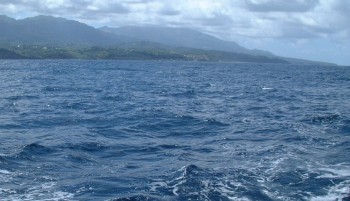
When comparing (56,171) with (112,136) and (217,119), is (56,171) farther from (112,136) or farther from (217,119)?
(217,119)

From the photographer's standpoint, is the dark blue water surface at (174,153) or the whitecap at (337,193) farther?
the dark blue water surface at (174,153)

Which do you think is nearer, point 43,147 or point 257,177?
point 257,177

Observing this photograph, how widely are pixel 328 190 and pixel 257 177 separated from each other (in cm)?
324

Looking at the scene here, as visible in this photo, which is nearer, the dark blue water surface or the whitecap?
A: the whitecap

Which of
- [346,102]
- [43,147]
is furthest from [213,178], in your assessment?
[346,102]

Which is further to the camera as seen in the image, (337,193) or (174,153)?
(174,153)

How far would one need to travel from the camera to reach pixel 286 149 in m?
29.3

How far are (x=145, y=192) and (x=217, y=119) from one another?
21175mm

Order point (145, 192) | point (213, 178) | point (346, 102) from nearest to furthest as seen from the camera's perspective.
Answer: point (145, 192)
point (213, 178)
point (346, 102)

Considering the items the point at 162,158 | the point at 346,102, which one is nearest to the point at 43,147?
the point at 162,158

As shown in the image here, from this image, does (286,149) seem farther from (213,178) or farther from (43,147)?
(43,147)

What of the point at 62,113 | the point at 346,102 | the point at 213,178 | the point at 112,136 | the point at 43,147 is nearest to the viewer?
the point at 213,178

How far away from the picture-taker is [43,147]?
29.1 metres

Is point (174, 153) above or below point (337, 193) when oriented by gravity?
below
